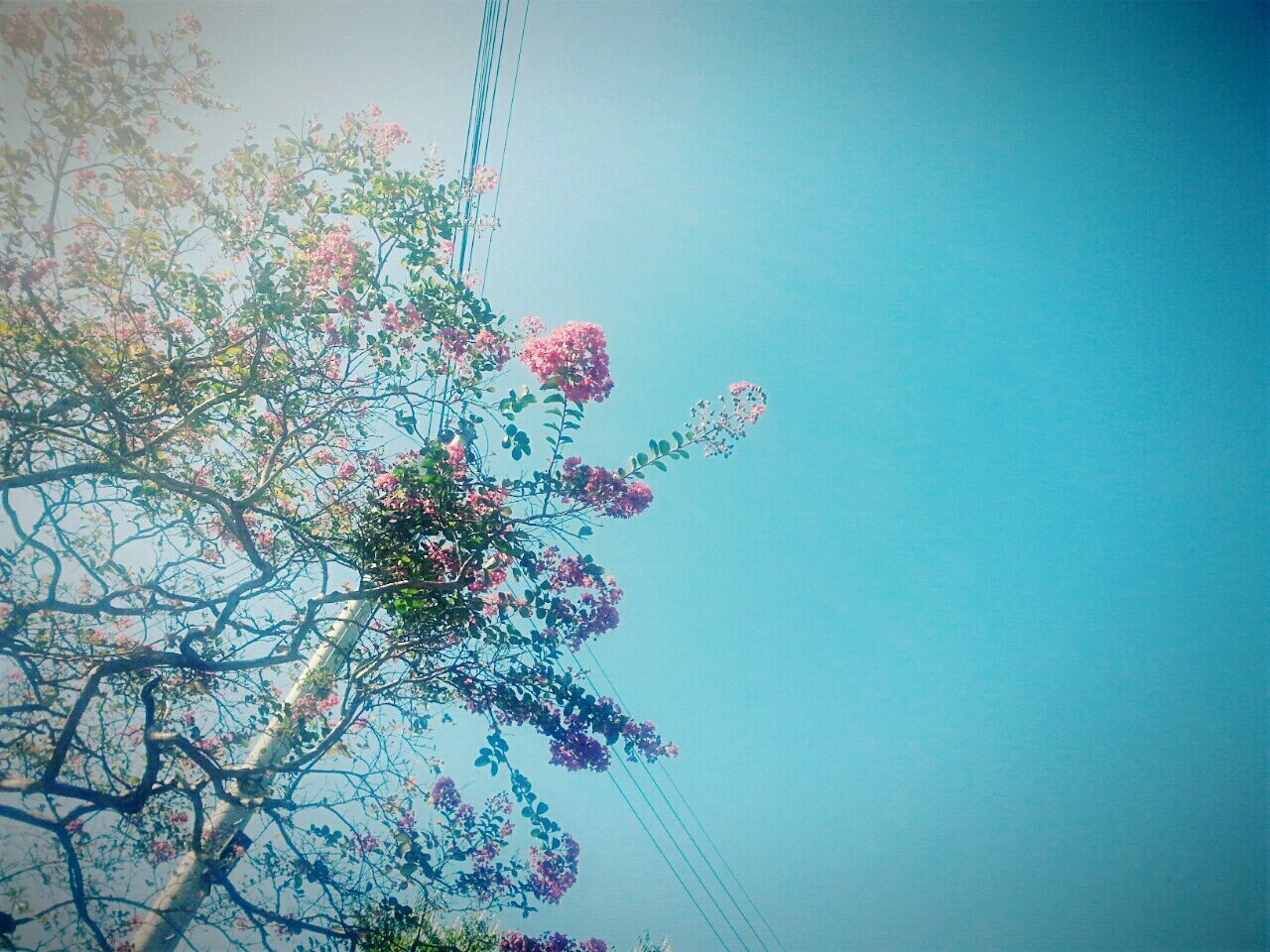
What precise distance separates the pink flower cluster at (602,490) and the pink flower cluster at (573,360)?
0.54m

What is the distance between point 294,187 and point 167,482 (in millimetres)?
2447

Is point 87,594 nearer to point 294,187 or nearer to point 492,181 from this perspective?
point 294,187

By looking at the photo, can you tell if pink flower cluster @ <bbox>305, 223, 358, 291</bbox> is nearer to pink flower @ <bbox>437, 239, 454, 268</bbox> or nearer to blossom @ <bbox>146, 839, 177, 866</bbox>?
pink flower @ <bbox>437, 239, 454, 268</bbox>

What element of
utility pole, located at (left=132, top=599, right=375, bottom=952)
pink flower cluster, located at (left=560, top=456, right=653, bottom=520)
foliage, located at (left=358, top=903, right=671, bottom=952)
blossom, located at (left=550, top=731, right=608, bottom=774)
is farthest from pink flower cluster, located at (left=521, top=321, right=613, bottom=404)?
foliage, located at (left=358, top=903, right=671, bottom=952)

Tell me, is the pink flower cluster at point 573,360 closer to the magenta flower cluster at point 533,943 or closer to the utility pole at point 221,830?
the utility pole at point 221,830

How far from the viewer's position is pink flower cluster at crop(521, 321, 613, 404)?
13.6 feet

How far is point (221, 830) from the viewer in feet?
16.9

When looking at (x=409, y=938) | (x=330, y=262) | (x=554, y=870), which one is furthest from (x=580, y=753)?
(x=330, y=262)

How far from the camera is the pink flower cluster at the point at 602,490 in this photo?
170 inches

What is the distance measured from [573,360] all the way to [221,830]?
5363 millimetres

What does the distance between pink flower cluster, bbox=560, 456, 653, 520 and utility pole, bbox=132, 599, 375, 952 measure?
202cm

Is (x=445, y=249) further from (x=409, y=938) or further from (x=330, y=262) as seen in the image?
(x=409, y=938)

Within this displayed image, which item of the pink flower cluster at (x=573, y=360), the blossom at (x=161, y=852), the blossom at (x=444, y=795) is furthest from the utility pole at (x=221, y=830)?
the pink flower cluster at (x=573, y=360)

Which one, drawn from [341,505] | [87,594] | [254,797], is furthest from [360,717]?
[87,594]
